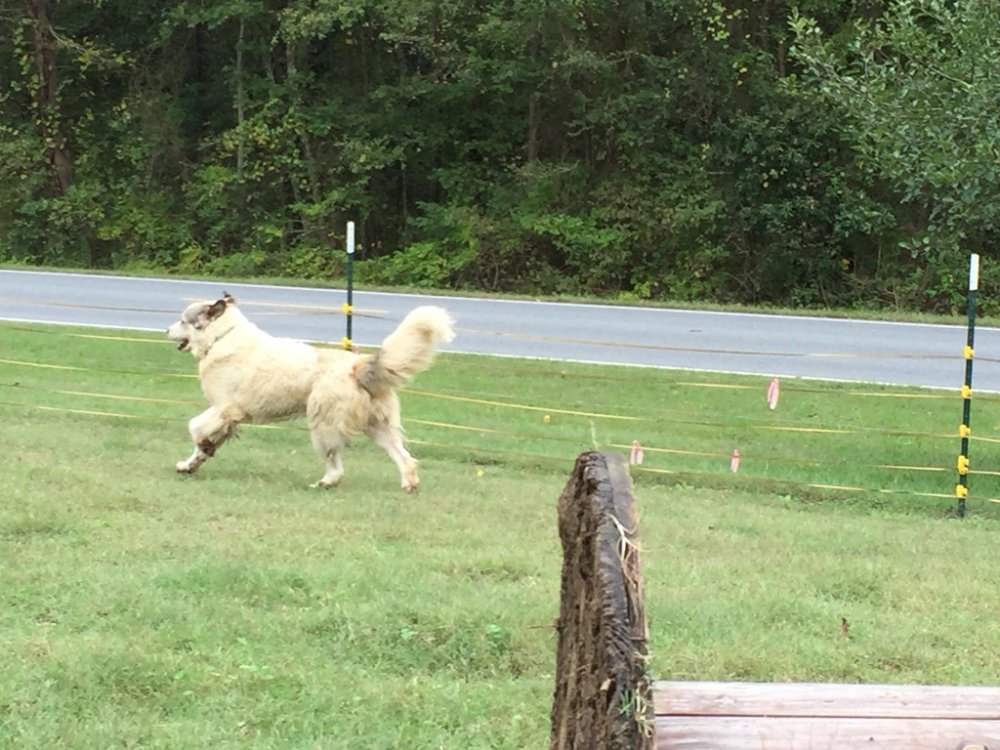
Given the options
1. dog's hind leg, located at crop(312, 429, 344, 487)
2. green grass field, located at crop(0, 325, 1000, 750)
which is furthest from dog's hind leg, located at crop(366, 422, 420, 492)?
dog's hind leg, located at crop(312, 429, 344, 487)

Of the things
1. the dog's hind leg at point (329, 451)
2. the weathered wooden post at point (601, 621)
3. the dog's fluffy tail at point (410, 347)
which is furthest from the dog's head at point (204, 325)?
the weathered wooden post at point (601, 621)

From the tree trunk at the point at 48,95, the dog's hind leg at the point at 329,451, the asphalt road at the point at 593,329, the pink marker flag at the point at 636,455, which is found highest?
the tree trunk at the point at 48,95

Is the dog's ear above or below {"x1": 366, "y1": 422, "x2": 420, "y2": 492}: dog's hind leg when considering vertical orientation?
above

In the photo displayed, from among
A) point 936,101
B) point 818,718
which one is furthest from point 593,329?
point 818,718

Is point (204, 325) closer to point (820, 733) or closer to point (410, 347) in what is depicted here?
point (410, 347)

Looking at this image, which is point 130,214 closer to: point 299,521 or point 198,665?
point 299,521

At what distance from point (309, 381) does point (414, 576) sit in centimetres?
352

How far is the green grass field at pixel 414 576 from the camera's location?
4.62m

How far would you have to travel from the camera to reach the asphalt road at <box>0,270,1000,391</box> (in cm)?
1797

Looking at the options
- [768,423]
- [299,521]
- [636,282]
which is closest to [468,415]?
[768,423]

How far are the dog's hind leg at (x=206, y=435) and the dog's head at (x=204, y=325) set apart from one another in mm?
602

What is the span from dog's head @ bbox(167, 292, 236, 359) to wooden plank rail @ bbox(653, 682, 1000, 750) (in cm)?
826

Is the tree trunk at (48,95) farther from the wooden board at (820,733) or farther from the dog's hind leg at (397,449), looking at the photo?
the wooden board at (820,733)

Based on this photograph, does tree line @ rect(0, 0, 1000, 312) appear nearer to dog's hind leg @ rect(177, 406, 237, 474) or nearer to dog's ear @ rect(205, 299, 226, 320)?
dog's ear @ rect(205, 299, 226, 320)
